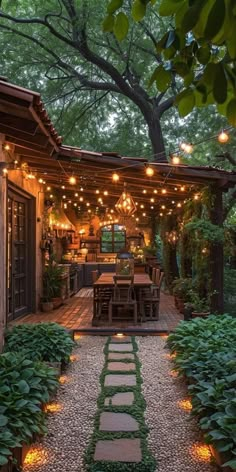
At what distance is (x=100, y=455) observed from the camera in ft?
9.86

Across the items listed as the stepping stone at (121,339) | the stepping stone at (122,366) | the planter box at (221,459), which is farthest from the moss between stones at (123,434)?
the stepping stone at (121,339)

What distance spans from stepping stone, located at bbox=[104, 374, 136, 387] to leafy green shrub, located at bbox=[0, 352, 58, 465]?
2.61 feet

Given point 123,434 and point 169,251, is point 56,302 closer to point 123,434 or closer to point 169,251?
point 169,251

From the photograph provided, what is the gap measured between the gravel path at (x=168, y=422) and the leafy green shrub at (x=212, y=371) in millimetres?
190

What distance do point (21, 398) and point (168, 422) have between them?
4.19 feet

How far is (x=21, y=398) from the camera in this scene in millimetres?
3244

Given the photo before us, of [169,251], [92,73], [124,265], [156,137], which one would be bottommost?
[124,265]

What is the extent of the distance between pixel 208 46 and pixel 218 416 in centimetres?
243

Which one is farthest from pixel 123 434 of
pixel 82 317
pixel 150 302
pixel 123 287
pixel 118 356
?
pixel 82 317

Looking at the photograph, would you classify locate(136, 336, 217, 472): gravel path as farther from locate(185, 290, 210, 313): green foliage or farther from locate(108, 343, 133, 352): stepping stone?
locate(185, 290, 210, 313): green foliage

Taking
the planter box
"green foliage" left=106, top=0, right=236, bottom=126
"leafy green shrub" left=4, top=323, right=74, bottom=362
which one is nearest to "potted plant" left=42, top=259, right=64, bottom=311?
"leafy green shrub" left=4, top=323, right=74, bottom=362

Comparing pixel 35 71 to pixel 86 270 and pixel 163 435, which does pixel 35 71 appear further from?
pixel 163 435

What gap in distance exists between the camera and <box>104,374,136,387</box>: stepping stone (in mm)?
4605

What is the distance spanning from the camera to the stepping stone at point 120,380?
4.61 metres
